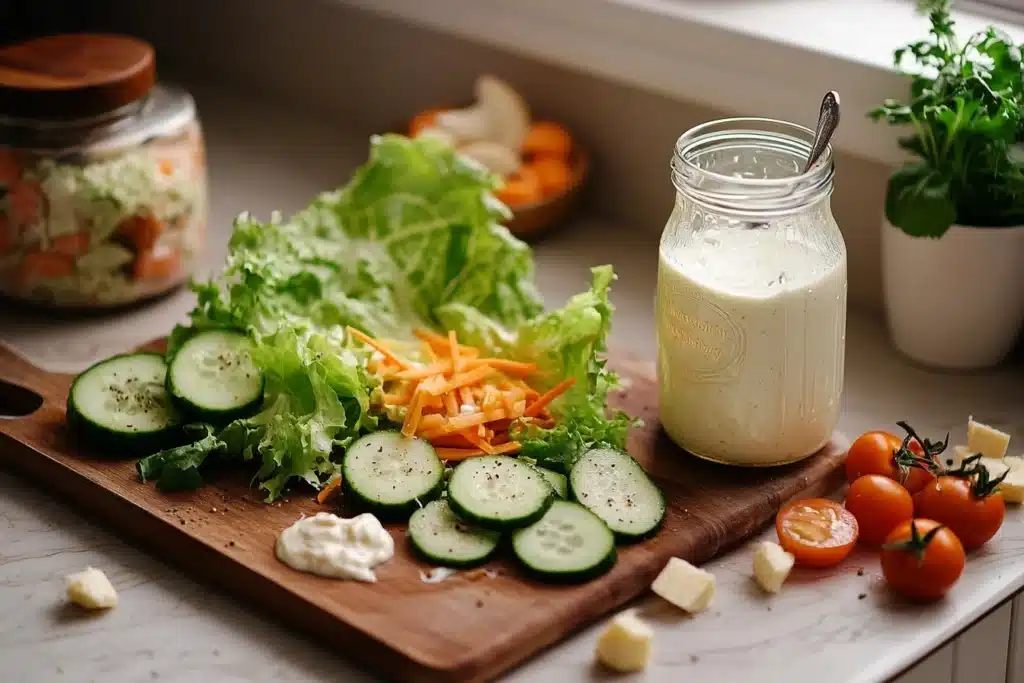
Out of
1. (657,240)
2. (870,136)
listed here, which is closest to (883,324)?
(870,136)

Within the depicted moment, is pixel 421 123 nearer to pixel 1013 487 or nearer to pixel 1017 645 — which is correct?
pixel 1013 487

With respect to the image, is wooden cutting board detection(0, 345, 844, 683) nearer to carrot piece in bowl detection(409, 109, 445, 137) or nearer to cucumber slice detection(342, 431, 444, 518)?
cucumber slice detection(342, 431, 444, 518)

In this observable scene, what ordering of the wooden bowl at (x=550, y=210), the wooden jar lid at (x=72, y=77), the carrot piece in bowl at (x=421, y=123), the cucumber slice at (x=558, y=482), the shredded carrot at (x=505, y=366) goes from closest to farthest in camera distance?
1. the cucumber slice at (x=558, y=482)
2. the shredded carrot at (x=505, y=366)
3. the wooden jar lid at (x=72, y=77)
4. the wooden bowl at (x=550, y=210)
5. the carrot piece in bowl at (x=421, y=123)

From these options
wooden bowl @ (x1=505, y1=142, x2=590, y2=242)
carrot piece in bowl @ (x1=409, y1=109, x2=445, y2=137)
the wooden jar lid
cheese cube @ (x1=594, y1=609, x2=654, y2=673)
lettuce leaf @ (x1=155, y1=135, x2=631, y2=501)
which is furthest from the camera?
carrot piece in bowl @ (x1=409, y1=109, x2=445, y2=137)

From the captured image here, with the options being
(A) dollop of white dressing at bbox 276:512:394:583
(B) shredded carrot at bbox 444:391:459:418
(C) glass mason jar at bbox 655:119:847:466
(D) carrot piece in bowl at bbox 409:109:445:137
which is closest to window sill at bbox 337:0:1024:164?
(D) carrot piece in bowl at bbox 409:109:445:137

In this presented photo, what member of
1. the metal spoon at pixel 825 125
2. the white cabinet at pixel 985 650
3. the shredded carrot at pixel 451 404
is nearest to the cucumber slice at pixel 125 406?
the shredded carrot at pixel 451 404

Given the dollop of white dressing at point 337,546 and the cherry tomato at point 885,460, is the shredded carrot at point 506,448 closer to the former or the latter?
the dollop of white dressing at point 337,546
